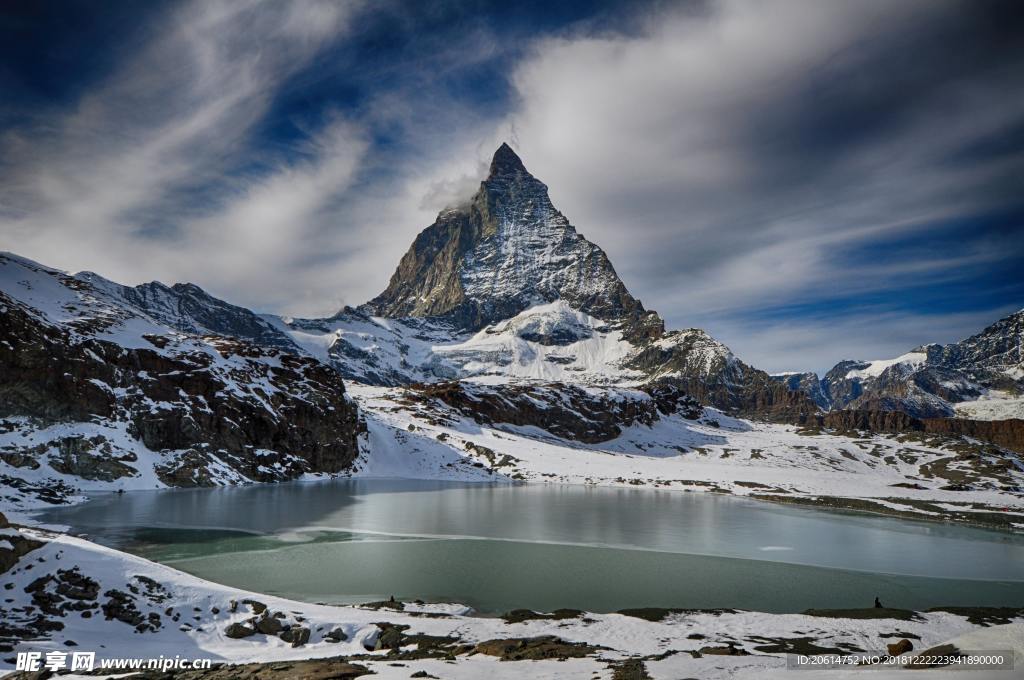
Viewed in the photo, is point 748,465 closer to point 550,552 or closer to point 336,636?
point 550,552

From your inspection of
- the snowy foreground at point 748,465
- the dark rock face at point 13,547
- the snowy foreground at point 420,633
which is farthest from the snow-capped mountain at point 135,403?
the snowy foreground at point 420,633

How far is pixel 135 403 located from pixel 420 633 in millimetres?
77454

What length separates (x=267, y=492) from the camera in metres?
73.4

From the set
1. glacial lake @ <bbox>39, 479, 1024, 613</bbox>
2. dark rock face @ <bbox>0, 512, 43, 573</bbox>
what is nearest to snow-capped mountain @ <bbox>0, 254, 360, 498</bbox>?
glacial lake @ <bbox>39, 479, 1024, 613</bbox>

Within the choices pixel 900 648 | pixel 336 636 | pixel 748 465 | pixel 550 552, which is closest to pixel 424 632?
pixel 336 636

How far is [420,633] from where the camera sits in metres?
20.7

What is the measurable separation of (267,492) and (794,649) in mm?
69061

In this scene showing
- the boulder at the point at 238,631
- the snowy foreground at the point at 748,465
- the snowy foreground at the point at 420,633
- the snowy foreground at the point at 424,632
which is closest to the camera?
the snowy foreground at the point at 424,632

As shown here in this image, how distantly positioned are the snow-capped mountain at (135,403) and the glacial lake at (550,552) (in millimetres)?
9571

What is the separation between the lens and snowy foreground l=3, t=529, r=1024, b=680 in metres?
17.1

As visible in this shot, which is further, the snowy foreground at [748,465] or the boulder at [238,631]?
the snowy foreground at [748,465]

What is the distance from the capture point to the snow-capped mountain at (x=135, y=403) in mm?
66312

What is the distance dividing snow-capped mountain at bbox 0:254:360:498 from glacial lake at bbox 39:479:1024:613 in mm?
9571

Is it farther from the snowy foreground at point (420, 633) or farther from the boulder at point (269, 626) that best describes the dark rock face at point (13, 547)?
the boulder at point (269, 626)
